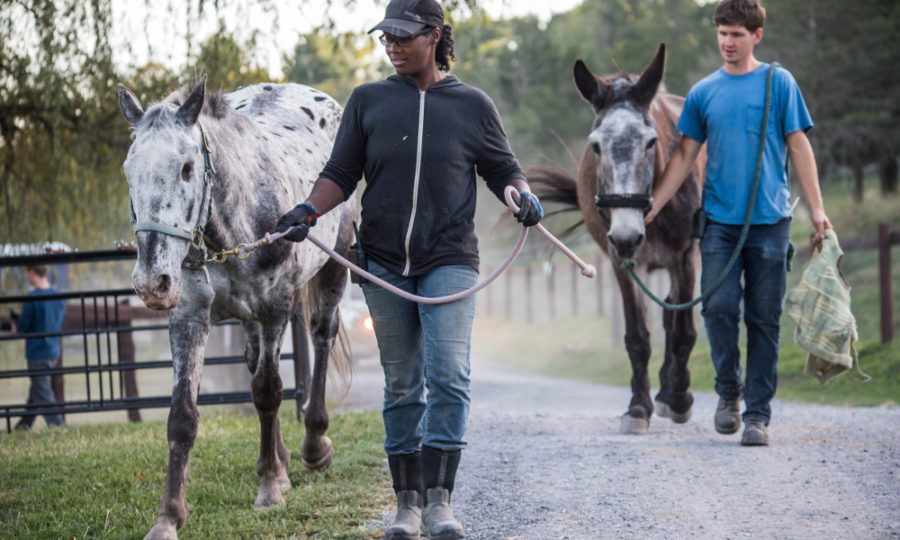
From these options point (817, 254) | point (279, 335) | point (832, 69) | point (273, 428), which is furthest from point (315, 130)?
point (832, 69)

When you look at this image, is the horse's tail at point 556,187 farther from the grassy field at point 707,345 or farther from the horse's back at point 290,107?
the grassy field at point 707,345

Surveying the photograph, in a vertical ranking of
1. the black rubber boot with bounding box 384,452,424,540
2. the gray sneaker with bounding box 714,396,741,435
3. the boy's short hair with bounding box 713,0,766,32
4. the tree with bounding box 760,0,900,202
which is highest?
the tree with bounding box 760,0,900,202

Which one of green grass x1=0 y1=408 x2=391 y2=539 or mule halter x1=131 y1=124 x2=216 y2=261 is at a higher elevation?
mule halter x1=131 y1=124 x2=216 y2=261

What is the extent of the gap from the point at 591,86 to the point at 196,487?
340cm

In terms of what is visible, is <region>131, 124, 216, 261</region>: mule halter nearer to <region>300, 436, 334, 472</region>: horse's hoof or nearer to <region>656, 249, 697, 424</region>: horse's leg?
<region>300, 436, 334, 472</region>: horse's hoof

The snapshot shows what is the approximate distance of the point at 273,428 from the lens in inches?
195

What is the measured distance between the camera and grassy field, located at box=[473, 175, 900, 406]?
1023cm

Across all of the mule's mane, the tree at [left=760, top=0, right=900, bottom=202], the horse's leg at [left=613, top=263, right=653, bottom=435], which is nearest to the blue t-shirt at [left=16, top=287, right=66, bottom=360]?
the horse's leg at [left=613, top=263, right=653, bottom=435]

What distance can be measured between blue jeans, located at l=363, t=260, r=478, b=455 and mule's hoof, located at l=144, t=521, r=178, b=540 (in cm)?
92

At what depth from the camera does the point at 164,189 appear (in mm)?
3658

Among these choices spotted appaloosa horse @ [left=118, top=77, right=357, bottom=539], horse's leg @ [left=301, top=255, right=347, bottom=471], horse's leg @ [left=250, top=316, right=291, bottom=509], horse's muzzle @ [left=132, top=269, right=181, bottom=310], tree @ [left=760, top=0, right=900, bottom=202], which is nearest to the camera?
horse's muzzle @ [left=132, top=269, right=181, bottom=310]

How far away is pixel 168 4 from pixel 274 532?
633 centimetres

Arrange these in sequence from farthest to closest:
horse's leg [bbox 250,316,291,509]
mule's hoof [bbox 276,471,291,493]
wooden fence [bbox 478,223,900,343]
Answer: wooden fence [bbox 478,223,900,343] → mule's hoof [bbox 276,471,291,493] → horse's leg [bbox 250,316,291,509]

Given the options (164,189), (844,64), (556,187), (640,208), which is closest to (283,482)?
(164,189)
